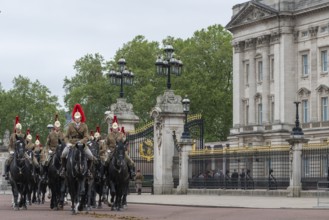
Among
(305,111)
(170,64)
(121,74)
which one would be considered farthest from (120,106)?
(305,111)

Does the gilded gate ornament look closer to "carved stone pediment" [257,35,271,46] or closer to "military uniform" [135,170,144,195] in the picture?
"military uniform" [135,170,144,195]

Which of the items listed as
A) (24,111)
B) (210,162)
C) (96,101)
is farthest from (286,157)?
(24,111)

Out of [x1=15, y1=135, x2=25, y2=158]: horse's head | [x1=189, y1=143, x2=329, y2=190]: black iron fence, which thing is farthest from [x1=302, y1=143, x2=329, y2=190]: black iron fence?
[x1=15, y1=135, x2=25, y2=158]: horse's head

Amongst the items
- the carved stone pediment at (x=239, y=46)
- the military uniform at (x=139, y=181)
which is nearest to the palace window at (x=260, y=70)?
the carved stone pediment at (x=239, y=46)

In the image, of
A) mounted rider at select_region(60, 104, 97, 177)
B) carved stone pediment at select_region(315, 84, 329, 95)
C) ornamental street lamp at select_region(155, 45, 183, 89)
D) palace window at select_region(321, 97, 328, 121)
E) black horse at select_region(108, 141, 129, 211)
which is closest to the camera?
mounted rider at select_region(60, 104, 97, 177)

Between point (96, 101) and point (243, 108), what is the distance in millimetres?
15079

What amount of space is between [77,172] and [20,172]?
3134mm

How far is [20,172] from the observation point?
27.4 metres

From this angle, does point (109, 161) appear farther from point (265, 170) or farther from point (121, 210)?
point (265, 170)

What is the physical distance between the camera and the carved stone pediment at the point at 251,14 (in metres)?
92.8

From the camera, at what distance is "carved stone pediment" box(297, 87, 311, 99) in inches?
3533

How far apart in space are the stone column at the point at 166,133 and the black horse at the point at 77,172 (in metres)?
17.4

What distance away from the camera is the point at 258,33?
94.5m

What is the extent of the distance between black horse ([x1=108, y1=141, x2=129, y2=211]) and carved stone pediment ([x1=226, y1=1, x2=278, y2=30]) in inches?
2601
